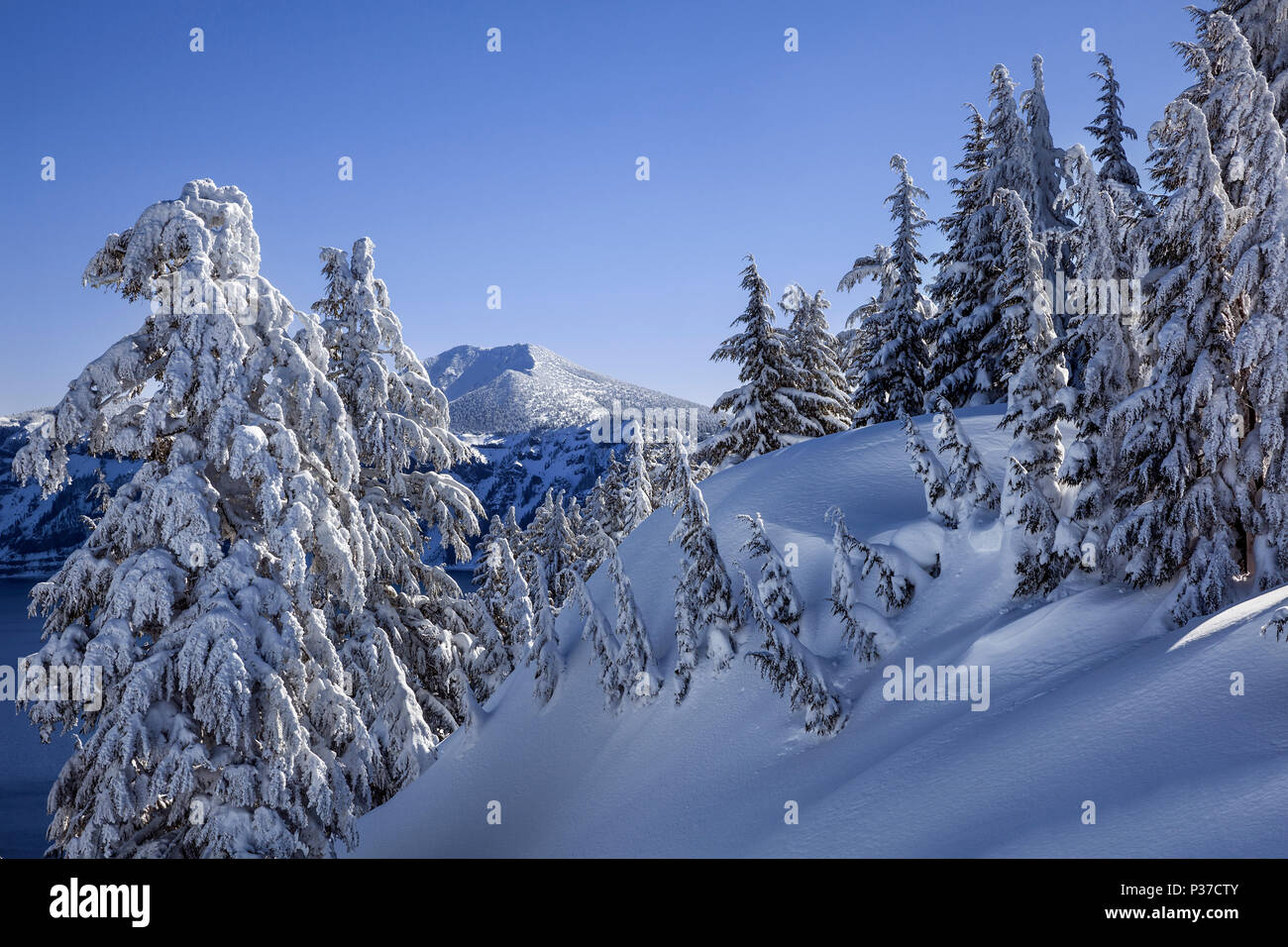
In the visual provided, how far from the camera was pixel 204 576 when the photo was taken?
33.7ft

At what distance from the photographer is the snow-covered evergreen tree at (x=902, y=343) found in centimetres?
2673

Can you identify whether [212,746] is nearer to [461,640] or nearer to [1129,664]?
[461,640]

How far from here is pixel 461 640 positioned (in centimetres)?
1778

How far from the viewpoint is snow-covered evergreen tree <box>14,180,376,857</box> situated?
9.61 m

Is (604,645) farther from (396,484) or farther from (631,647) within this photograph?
(396,484)

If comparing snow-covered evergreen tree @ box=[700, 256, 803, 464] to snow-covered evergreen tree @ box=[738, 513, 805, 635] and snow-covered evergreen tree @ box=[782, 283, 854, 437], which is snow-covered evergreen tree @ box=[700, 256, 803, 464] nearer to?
snow-covered evergreen tree @ box=[782, 283, 854, 437]

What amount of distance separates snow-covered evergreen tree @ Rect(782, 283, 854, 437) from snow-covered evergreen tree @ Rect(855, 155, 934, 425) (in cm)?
111

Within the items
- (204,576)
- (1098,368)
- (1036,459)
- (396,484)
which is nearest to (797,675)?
(1036,459)

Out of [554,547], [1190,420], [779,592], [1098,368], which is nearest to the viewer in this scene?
[1190,420]

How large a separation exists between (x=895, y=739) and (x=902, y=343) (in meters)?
20.2

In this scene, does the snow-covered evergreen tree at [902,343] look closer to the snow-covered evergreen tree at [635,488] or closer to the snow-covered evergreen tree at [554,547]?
the snow-covered evergreen tree at [635,488]

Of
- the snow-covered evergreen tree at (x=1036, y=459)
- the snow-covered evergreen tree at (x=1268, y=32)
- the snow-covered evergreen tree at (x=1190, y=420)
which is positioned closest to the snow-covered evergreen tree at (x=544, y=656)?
the snow-covered evergreen tree at (x=1036, y=459)
